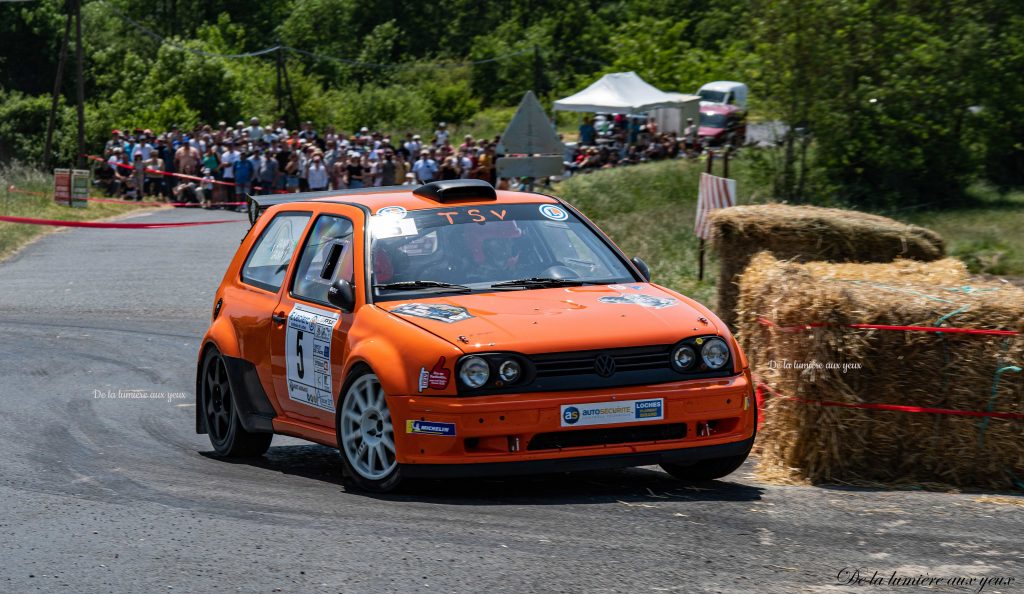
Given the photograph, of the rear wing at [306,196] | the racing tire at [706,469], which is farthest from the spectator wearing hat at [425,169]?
the racing tire at [706,469]

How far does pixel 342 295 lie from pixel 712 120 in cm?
4512

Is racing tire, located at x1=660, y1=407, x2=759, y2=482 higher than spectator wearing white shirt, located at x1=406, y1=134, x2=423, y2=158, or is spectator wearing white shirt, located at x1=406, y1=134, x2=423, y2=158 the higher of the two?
spectator wearing white shirt, located at x1=406, y1=134, x2=423, y2=158

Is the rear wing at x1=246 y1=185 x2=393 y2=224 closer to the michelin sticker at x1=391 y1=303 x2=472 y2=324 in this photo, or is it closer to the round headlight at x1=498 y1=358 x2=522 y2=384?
the michelin sticker at x1=391 y1=303 x2=472 y2=324

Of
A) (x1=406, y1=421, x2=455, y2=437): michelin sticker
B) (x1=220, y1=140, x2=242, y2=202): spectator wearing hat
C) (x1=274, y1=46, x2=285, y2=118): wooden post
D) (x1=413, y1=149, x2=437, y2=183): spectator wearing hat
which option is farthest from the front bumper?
(x1=274, y1=46, x2=285, y2=118): wooden post

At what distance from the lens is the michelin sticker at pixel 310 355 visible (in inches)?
303

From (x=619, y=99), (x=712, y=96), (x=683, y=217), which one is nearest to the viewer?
(x=683, y=217)

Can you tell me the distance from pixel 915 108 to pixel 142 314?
18.2 metres

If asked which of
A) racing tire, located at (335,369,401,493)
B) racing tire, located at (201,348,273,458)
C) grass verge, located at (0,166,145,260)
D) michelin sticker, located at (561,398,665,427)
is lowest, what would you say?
grass verge, located at (0,166,145,260)

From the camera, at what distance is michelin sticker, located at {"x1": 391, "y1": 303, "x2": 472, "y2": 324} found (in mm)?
7105

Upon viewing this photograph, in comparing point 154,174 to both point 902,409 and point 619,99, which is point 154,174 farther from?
point 902,409

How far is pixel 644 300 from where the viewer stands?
7512 mm

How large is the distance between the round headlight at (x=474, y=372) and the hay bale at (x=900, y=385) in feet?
6.35

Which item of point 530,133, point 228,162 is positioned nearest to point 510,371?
point 530,133

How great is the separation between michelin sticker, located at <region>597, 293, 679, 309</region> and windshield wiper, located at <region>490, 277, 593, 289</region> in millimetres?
362
